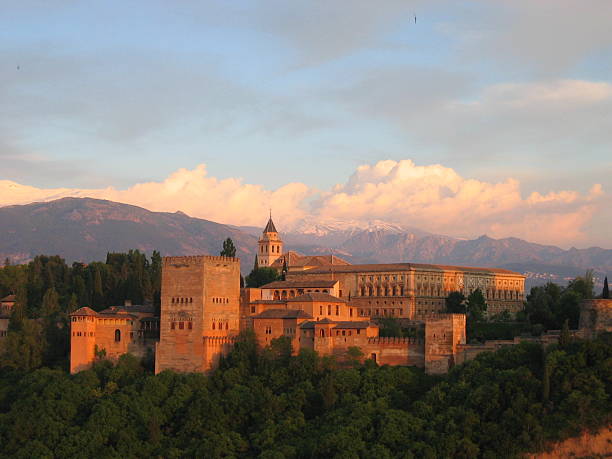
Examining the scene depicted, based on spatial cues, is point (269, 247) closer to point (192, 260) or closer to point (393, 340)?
point (192, 260)

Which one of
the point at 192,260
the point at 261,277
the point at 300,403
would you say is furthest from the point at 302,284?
the point at 300,403

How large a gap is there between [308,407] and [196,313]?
A: 35.2 feet

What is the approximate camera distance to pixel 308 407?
5903 cm

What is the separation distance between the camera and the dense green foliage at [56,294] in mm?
70812

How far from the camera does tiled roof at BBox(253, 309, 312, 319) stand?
211ft

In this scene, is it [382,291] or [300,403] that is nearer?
[300,403]

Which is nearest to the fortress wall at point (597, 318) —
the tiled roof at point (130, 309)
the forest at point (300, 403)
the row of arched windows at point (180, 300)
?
the forest at point (300, 403)

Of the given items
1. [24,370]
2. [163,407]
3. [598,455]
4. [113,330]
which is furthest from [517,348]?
[24,370]

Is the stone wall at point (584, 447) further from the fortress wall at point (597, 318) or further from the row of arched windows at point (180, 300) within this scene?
the row of arched windows at point (180, 300)

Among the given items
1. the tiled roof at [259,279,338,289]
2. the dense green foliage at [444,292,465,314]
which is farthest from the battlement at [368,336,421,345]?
the dense green foliage at [444,292,465,314]

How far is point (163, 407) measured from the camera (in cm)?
6075

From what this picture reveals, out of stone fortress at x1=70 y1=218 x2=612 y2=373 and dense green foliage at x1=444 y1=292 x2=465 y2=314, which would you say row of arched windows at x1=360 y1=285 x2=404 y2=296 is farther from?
stone fortress at x1=70 y1=218 x2=612 y2=373

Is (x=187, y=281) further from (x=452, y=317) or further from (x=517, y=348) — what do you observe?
(x=517, y=348)

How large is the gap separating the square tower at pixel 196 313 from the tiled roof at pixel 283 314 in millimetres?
2259
